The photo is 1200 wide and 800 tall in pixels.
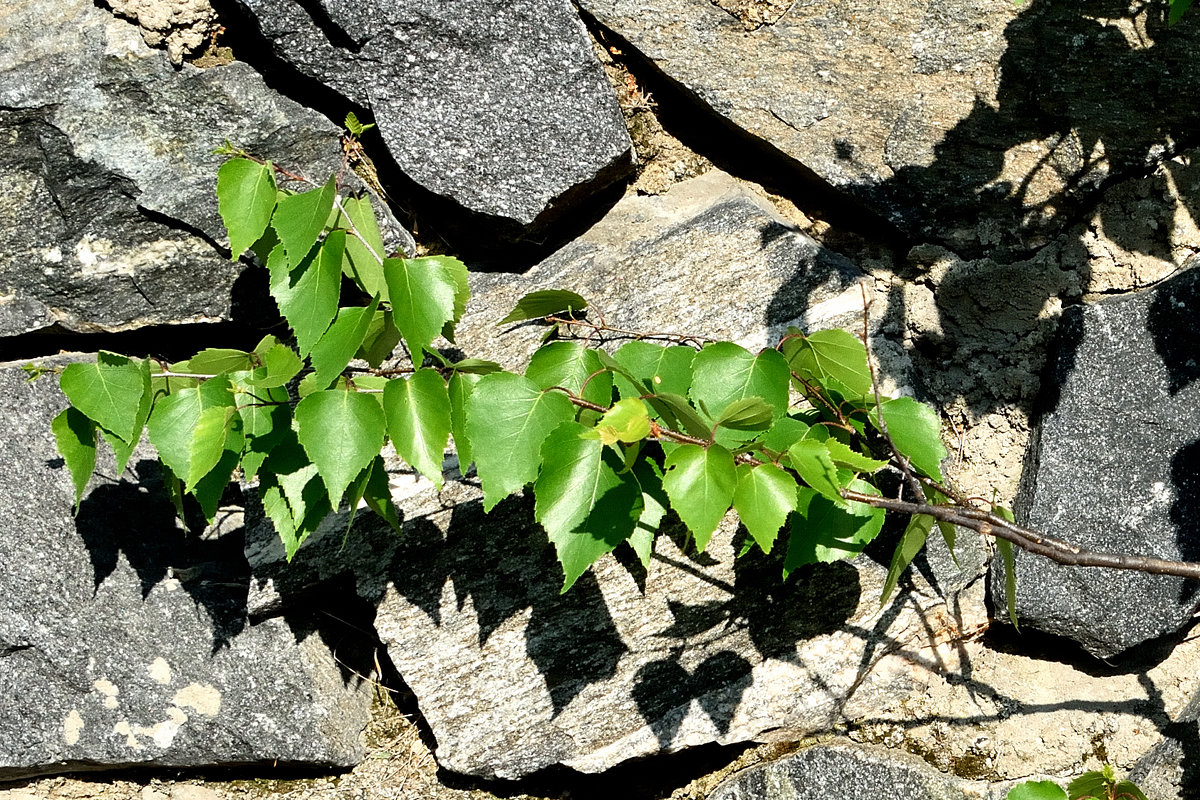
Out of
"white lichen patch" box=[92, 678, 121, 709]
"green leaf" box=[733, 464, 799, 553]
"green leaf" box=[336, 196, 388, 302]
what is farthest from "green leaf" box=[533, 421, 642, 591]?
"white lichen patch" box=[92, 678, 121, 709]

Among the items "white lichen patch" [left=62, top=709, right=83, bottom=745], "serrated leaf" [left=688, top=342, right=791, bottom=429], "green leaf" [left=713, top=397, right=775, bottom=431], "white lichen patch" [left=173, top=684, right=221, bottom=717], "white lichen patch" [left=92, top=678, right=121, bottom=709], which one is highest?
"green leaf" [left=713, top=397, right=775, bottom=431]

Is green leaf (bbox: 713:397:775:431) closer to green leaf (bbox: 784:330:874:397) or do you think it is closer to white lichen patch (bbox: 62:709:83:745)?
green leaf (bbox: 784:330:874:397)

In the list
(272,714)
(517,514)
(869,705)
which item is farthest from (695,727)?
(272,714)

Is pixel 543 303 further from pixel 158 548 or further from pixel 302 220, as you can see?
pixel 158 548

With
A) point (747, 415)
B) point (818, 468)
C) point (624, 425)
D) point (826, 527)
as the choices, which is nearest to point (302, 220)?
point (624, 425)

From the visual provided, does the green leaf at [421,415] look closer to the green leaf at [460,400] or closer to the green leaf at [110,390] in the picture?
the green leaf at [460,400]
